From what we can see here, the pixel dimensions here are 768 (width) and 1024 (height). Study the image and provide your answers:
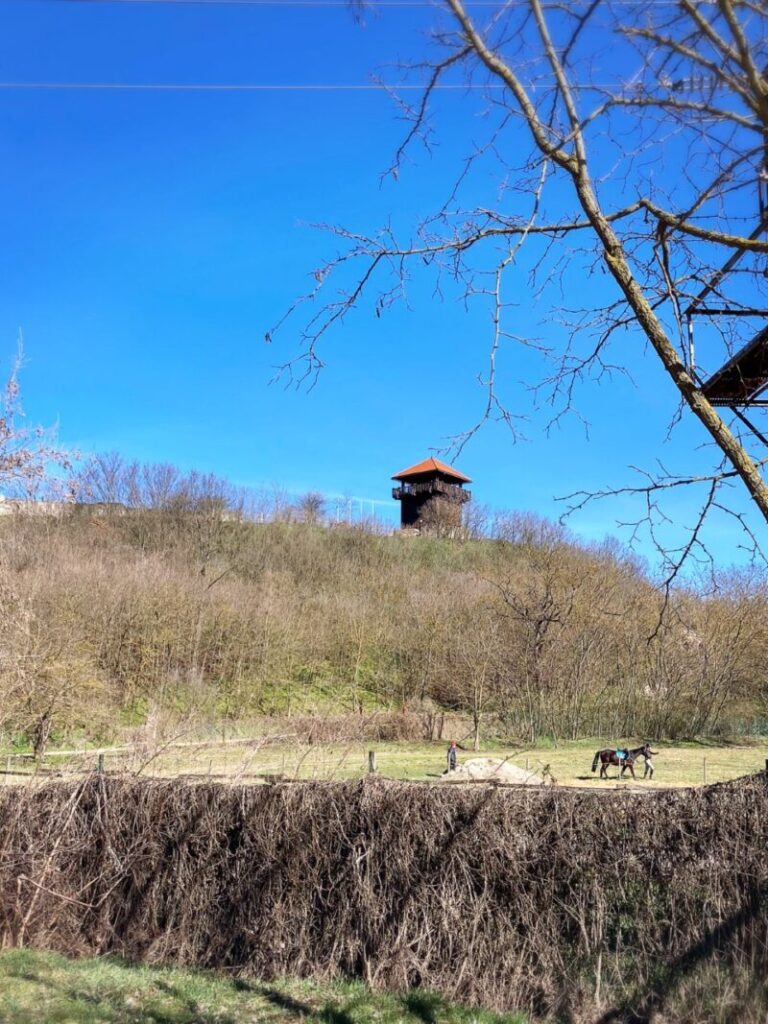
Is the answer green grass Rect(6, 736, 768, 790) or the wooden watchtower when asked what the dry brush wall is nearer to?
green grass Rect(6, 736, 768, 790)

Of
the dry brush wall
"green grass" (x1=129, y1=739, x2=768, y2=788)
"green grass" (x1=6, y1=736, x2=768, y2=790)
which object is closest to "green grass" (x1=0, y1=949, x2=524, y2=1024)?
the dry brush wall

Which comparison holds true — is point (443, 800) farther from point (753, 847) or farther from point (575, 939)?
point (753, 847)

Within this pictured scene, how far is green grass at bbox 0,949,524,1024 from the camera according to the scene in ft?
17.9

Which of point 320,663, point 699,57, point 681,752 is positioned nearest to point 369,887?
point 699,57

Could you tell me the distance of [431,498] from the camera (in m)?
57.6

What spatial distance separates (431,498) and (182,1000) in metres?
52.2

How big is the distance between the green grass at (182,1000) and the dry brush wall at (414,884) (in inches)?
7.1

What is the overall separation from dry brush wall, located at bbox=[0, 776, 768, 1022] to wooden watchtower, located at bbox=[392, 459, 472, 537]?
47162 mm

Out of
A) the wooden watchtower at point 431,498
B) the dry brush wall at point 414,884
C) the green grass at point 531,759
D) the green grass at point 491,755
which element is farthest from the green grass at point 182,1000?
the wooden watchtower at point 431,498

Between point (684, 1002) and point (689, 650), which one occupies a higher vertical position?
point (689, 650)

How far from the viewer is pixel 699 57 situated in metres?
3.15

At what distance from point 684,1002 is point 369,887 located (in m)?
2.18

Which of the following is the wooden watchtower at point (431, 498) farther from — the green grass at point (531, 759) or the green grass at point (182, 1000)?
the green grass at point (182, 1000)

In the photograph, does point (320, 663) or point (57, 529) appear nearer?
point (320, 663)
